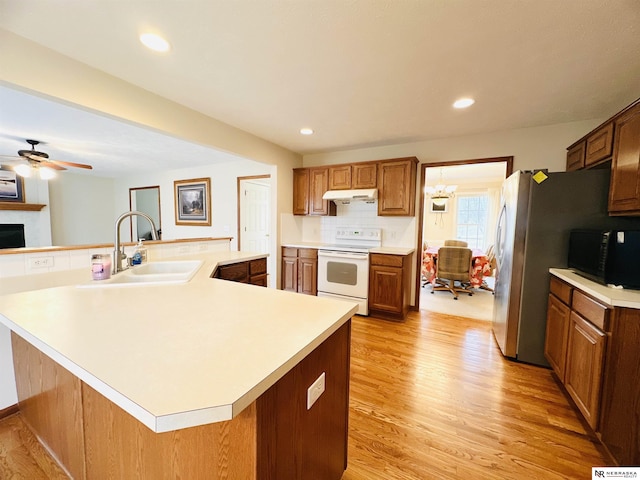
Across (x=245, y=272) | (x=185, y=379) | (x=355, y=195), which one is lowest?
(x=245, y=272)

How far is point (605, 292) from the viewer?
146 centimetres

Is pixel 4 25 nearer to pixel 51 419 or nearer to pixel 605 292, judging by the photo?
pixel 51 419

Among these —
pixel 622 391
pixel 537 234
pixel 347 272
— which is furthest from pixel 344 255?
pixel 622 391

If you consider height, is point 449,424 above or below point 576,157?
below

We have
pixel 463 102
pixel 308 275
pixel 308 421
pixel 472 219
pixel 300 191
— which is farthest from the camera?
pixel 472 219

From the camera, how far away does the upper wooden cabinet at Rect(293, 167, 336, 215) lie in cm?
396

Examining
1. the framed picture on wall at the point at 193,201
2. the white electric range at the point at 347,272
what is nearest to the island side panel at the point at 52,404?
the white electric range at the point at 347,272

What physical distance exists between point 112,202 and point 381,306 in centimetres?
721

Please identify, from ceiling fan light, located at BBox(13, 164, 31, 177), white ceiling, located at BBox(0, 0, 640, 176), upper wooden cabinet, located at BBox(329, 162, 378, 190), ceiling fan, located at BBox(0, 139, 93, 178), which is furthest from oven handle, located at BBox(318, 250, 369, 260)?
ceiling fan light, located at BBox(13, 164, 31, 177)

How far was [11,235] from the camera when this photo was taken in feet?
15.6

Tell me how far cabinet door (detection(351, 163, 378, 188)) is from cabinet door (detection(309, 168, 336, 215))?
0.44m

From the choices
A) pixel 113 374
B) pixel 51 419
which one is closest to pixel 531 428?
pixel 113 374

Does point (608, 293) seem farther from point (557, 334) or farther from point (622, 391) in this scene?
point (557, 334)
